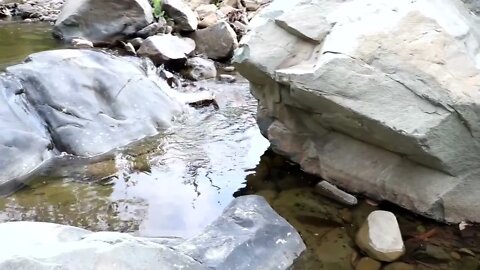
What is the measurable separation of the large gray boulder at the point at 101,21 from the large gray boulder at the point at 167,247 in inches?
206

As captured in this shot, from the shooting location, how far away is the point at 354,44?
3.73m

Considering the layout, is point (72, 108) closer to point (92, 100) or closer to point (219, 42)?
point (92, 100)

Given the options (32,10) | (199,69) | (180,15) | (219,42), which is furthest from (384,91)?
(32,10)

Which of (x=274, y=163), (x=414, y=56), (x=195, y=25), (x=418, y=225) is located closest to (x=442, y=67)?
(x=414, y=56)

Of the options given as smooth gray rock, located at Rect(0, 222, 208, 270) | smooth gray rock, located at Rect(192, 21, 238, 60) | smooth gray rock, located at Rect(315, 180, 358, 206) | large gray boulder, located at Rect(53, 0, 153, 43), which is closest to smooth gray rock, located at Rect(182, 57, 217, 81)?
smooth gray rock, located at Rect(192, 21, 238, 60)

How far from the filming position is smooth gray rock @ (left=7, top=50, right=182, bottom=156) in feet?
15.7

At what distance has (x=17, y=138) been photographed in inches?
175

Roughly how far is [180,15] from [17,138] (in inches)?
176

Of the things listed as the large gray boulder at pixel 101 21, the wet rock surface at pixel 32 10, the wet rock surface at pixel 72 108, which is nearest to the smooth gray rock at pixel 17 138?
the wet rock surface at pixel 72 108

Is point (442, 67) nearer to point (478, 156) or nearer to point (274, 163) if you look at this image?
point (478, 156)

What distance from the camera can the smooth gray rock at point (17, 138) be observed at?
4.22 metres

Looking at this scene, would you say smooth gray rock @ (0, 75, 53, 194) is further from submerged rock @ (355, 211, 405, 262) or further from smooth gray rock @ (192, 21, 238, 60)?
smooth gray rock @ (192, 21, 238, 60)

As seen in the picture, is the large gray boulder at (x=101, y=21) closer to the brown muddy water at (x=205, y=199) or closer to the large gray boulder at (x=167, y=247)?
the brown muddy water at (x=205, y=199)

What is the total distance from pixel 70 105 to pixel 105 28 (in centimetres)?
350
